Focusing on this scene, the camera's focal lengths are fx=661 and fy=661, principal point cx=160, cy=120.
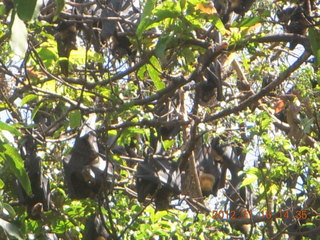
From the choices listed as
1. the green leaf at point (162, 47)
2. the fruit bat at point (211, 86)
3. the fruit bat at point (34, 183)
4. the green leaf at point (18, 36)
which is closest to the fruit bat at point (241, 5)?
the fruit bat at point (211, 86)

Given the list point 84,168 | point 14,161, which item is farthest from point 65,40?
point 14,161

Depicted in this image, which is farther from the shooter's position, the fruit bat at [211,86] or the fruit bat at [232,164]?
the fruit bat at [232,164]

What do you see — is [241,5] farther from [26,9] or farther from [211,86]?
[26,9]

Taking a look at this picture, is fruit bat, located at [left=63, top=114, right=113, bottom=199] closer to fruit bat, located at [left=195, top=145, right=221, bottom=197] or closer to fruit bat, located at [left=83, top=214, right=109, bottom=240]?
fruit bat, located at [left=83, top=214, right=109, bottom=240]

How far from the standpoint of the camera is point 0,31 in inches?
142

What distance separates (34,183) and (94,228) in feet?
1.56

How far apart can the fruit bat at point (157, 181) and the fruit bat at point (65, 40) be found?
2.53 ft

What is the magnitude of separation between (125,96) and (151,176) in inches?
37.3

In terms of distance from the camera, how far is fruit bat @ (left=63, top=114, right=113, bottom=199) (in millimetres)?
4008

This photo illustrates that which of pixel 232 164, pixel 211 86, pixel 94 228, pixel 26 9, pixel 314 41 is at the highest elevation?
pixel 26 9

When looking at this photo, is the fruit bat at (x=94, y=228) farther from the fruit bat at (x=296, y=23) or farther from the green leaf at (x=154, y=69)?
the fruit bat at (x=296, y=23)

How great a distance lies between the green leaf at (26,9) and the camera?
0.93m

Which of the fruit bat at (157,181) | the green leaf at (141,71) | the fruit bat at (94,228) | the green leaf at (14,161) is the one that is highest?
the green leaf at (141,71)

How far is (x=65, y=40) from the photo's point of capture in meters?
3.89
